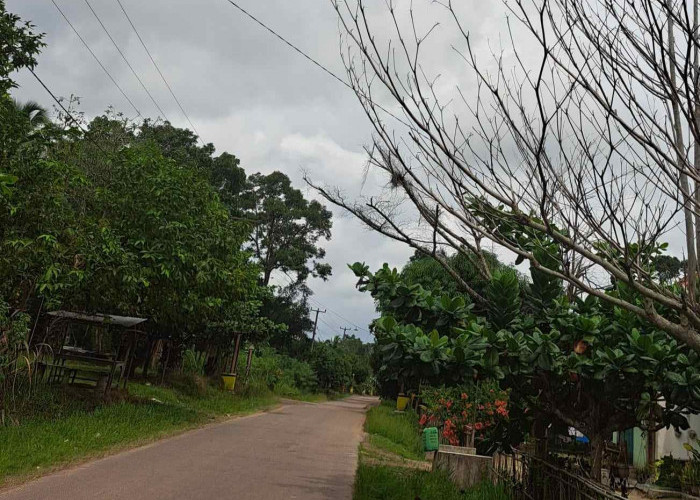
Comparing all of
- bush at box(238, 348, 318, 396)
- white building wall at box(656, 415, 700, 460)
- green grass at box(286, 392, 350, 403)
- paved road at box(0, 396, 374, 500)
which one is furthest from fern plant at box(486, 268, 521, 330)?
green grass at box(286, 392, 350, 403)

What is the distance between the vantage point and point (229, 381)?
2569 cm

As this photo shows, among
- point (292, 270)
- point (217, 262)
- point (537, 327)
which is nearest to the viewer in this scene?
point (537, 327)

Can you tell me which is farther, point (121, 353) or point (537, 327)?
point (121, 353)

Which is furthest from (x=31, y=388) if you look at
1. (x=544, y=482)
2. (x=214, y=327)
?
(x=214, y=327)

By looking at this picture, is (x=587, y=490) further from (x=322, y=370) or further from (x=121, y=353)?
(x=322, y=370)

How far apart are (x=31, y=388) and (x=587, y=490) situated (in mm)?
10055

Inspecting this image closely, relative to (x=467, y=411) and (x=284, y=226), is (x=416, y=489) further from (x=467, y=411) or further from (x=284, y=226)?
(x=284, y=226)

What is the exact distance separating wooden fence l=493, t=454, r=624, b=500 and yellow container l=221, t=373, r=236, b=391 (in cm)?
1826

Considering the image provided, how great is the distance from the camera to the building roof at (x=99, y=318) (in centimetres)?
1347

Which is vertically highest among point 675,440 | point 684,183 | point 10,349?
point 684,183

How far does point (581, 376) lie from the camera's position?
6.06 metres

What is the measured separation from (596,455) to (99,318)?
11.0 meters

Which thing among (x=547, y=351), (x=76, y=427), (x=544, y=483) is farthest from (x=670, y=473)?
(x=76, y=427)

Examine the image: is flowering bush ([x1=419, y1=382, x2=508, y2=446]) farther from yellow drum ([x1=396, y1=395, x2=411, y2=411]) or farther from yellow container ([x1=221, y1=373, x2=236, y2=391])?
yellow drum ([x1=396, y1=395, x2=411, y2=411])
